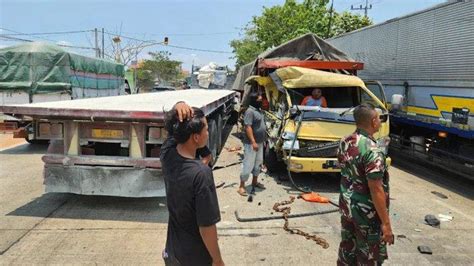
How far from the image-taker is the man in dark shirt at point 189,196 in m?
2.26

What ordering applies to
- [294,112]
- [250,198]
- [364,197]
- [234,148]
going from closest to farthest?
[364,197], [250,198], [294,112], [234,148]

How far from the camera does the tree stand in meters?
28.5

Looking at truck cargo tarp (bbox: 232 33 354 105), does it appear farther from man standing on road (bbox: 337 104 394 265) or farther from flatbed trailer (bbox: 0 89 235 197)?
man standing on road (bbox: 337 104 394 265)

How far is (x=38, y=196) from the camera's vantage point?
6.88 metres

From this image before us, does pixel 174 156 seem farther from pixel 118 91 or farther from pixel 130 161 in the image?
pixel 118 91

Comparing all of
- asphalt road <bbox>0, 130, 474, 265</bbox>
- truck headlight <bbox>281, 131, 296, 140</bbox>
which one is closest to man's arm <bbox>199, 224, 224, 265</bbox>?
asphalt road <bbox>0, 130, 474, 265</bbox>

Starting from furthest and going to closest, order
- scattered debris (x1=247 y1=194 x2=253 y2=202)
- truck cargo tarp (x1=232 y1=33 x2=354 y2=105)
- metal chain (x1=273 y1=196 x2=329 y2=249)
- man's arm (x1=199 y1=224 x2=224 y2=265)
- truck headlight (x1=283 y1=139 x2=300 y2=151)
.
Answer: truck cargo tarp (x1=232 y1=33 x2=354 y2=105)
truck headlight (x1=283 y1=139 x2=300 y2=151)
scattered debris (x1=247 y1=194 x2=253 y2=202)
metal chain (x1=273 y1=196 x2=329 y2=249)
man's arm (x1=199 y1=224 x2=224 y2=265)

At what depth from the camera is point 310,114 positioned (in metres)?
8.00

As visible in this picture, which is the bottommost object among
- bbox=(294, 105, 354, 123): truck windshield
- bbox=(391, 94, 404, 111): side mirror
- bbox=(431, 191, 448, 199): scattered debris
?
bbox=(431, 191, 448, 199): scattered debris

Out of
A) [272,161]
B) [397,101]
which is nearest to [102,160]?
[272,161]

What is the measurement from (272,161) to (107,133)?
12.2ft

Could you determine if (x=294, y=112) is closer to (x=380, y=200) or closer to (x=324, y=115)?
(x=324, y=115)

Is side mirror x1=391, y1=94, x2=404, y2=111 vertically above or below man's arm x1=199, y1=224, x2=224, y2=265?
above

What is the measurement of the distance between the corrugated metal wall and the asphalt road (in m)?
2.46
